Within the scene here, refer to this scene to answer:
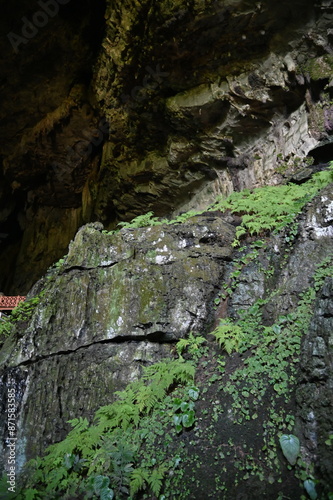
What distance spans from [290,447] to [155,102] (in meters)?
10.9

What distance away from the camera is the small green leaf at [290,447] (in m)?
3.33

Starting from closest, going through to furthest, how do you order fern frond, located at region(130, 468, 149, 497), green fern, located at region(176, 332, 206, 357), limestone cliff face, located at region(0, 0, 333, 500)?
fern frond, located at region(130, 468, 149, 497) < limestone cliff face, located at region(0, 0, 333, 500) < green fern, located at region(176, 332, 206, 357)

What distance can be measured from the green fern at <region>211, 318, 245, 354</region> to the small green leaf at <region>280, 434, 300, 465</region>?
4.79ft

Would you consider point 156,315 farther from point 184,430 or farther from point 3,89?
point 3,89

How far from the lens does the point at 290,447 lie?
11.1 feet

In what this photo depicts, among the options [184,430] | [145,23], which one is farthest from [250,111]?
[184,430]

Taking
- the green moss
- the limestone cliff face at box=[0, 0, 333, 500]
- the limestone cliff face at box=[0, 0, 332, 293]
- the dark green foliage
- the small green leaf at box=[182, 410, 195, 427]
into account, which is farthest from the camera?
the limestone cliff face at box=[0, 0, 332, 293]

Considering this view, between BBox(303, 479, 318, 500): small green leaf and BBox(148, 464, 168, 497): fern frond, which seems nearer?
BBox(303, 479, 318, 500): small green leaf

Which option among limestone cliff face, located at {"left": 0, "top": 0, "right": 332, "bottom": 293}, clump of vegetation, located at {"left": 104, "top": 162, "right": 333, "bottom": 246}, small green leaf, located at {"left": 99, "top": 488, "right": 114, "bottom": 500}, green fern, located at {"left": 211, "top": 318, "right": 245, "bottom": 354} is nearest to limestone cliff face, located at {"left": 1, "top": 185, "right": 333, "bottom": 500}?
green fern, located at {"left": 211, "top": 318, "right": 245, "bottom": 354}

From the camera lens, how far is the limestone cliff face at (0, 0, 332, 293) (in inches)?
357

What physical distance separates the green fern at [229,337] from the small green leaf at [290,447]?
57.5 inches

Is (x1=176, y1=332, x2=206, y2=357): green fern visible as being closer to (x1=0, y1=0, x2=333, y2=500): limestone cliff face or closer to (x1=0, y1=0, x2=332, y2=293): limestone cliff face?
(x1=0, y1=0, x2=333, y2=500): limestone cliff face

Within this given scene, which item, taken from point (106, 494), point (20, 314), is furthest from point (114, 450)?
point (20, 314)

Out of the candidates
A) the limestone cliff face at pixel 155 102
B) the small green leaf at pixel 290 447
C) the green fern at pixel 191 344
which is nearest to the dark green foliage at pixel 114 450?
the green fern at pixel 191 344
